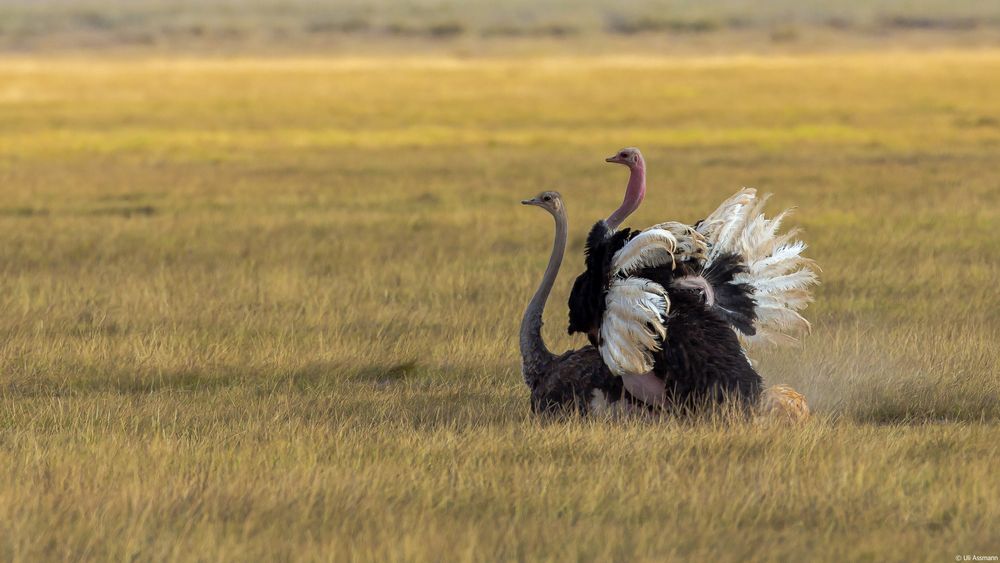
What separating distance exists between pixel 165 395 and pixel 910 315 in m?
5.55

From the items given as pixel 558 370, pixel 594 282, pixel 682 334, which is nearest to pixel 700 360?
pixel 682 334

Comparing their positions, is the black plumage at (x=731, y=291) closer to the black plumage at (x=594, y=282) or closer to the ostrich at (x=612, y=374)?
the ostrich at (x=612, y=374)

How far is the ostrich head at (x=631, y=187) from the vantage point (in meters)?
8.24

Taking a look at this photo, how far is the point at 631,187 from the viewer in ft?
27.4

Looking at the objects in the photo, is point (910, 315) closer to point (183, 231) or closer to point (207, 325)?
point (207, 325)

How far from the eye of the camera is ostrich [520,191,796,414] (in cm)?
793

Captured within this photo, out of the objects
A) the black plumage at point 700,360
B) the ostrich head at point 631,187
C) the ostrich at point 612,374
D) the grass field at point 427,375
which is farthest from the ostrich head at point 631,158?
the grass field at point 427,375

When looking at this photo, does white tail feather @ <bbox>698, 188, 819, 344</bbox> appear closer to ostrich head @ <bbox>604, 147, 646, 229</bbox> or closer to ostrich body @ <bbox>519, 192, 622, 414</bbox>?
ostrich head @ <bbox>604, 147, 646, 229</bbox>

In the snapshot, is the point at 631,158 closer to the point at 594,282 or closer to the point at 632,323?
the point at 594,282

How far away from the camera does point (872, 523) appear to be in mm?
6484

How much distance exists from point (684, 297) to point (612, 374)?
50 centimetres

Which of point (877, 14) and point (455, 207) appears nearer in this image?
point (455, 207)

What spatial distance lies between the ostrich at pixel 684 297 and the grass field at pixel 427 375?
0.27 meters

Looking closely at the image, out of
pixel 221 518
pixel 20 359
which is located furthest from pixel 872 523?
pixel 20 359
